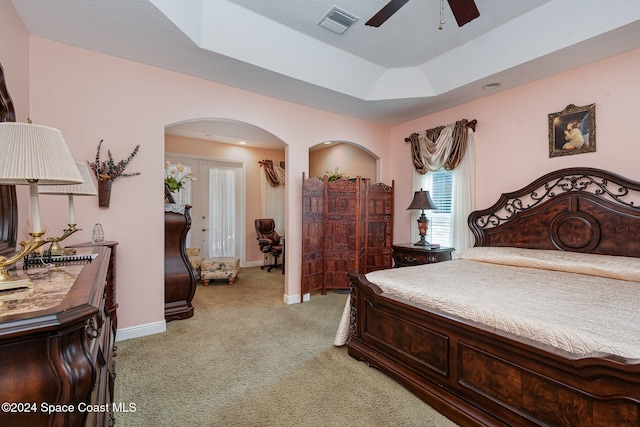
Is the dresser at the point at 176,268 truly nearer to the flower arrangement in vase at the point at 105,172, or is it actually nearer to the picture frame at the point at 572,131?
the flower arrangement in vase at the point at 105,172

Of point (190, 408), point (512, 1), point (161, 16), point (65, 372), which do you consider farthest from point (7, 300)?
point (512, 1)

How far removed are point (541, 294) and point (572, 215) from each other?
1666 millimetres

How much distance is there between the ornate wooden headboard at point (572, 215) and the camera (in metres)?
2.73

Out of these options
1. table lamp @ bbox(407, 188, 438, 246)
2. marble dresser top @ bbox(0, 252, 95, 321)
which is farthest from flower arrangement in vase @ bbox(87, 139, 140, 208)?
table lamp @ bbox(407, 188, 438, 246)

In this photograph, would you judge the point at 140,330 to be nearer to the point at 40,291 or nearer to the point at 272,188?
the point at 40,291

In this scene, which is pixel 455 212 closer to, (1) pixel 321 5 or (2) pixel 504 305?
(2) pixel 504 305

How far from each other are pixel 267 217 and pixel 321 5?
5.03 metres

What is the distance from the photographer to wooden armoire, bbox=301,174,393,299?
434cm

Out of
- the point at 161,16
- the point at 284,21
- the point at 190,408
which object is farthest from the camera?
the point at 284,21

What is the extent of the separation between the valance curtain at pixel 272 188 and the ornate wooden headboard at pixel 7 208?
5.12 meters

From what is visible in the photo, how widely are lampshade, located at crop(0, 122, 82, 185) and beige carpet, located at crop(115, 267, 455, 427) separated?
1.65 meters

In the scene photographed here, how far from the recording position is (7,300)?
0.85 metres

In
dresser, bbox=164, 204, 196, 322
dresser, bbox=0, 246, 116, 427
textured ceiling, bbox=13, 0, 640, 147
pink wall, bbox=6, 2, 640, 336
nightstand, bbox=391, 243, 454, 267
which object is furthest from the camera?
nightstand, bbox=391, 243, 454, 267

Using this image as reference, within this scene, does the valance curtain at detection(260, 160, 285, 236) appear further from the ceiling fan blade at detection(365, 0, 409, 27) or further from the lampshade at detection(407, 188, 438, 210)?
the ceiling fan blade at detection(365, 0, 409, 27)
